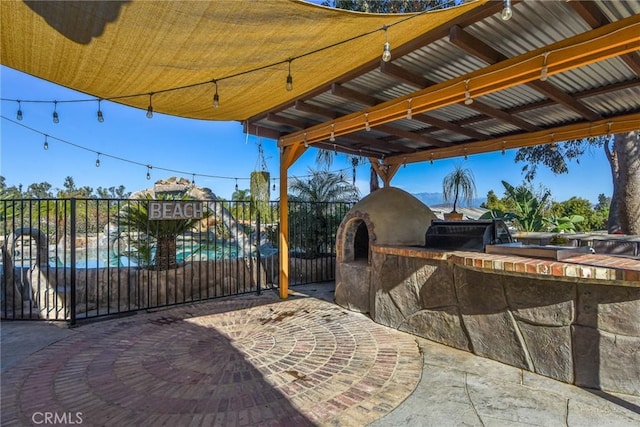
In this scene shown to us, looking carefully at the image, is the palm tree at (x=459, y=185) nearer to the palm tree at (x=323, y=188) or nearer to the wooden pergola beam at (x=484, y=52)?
the wooden pergola beam at (x=484, y=52)

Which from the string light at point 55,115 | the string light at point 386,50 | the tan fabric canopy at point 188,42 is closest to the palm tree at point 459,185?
the tan fabric canopy at point 188,42

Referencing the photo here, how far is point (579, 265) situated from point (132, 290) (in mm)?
6569

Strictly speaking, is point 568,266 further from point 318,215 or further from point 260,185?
point 318,215

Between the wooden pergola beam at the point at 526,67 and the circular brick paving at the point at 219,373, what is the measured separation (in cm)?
276

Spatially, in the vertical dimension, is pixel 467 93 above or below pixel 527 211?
above

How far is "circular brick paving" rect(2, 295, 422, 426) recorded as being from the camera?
238cm

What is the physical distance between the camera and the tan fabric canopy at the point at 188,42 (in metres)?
2.16

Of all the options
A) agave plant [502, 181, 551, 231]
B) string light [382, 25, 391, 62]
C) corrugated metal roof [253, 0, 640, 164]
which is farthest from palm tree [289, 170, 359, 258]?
string light [382, 25, 391, 62]

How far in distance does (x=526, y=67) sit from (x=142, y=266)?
678 centimetres

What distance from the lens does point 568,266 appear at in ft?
8.41

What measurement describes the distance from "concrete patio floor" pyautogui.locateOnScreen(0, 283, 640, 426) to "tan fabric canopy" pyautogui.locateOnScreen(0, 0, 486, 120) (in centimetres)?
290

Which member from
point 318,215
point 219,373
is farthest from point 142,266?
point 219,373

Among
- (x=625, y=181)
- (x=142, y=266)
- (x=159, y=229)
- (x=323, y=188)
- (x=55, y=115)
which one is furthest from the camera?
(x=323, y=188)

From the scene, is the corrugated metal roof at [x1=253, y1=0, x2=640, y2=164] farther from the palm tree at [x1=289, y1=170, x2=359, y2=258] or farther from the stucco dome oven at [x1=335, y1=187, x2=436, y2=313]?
the palm tree at [x1=289, y1=170, x2=359, y2=258]
